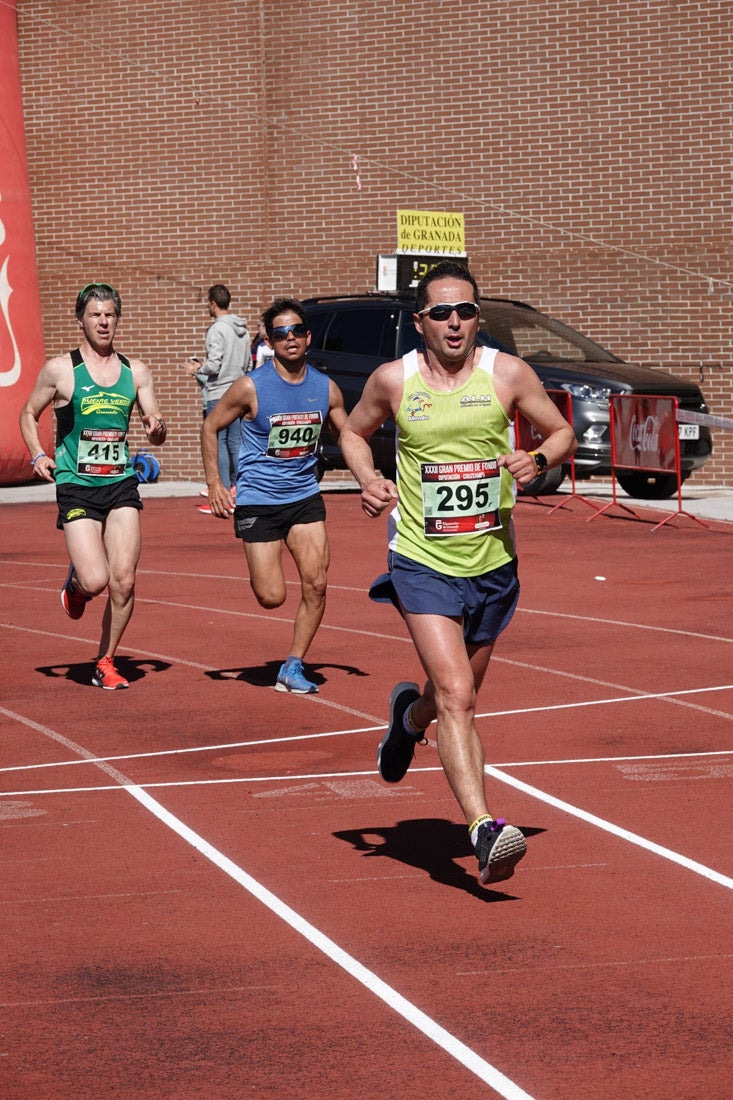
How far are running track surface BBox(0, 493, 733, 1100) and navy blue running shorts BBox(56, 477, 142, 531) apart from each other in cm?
100

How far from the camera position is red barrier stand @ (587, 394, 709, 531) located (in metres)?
19.1

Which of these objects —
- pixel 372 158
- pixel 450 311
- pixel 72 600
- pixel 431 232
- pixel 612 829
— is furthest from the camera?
pixel 372 158

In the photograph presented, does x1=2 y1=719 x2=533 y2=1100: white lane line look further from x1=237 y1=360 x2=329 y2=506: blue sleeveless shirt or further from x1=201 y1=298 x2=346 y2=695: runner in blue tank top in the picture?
x1=237 y1=360 x2=329 y2=506: blue sleeveless shirt

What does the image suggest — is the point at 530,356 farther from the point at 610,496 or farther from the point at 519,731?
the point at 519,731

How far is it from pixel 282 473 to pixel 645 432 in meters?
9.81

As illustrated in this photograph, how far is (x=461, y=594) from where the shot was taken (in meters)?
6.51

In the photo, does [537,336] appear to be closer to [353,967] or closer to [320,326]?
[320,326]

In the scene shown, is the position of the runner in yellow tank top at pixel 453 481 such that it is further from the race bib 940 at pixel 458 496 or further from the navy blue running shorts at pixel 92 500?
the navy blue running shorts at pixel 92 500

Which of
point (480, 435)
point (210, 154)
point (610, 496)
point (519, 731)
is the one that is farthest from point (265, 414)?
point (210, 154)

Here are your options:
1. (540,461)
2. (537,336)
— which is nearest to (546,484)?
(537,336)

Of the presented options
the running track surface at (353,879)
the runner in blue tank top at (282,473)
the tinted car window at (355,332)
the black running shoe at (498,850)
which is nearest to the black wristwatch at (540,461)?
→ the black running shoe at (498,850)

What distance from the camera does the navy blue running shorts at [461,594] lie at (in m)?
6.46

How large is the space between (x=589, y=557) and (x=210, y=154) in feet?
40.3

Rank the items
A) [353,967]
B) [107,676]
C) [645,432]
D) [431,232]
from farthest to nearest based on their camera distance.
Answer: [431,232] → [645,432] → [107,676] → [353,967]
